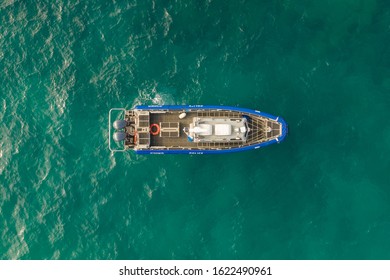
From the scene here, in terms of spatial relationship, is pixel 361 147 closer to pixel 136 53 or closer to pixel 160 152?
pixel 160 152

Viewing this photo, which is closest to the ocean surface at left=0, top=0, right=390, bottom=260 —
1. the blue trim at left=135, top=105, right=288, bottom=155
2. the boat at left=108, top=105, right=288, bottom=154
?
the blue trim at left=135, top=105, right=288, bottom=155

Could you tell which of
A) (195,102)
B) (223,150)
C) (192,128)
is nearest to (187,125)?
(192,128)

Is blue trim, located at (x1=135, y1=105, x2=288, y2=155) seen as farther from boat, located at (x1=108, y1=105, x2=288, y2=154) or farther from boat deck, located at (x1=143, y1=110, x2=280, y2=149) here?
boat deck, located at (x1=143, y1=110, x2=280, y2=149)

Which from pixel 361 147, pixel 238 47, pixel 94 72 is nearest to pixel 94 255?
pixel 94 72

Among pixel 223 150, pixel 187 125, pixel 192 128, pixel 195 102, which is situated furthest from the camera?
pixel 195 102

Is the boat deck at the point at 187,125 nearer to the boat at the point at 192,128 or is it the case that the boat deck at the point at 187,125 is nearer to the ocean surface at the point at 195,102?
the boat at the point at 192,128

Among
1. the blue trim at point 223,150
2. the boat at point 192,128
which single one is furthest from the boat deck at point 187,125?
the blue trim at point 223,150

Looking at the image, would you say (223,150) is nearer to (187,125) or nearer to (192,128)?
(192,128)
